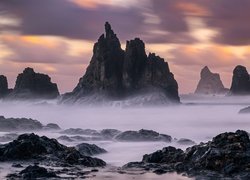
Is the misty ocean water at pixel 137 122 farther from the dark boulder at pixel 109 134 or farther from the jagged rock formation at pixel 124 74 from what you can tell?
the jagged rock formation at pixel 124 74

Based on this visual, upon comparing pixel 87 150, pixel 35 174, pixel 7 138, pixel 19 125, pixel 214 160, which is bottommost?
pixel 35 174

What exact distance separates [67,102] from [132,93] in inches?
1041

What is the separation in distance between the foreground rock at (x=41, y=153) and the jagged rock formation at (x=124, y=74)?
4851 inches

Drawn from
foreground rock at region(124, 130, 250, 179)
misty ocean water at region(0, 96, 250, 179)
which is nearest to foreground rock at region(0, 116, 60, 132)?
misty ocean water at region(0, 96, 250, 179)

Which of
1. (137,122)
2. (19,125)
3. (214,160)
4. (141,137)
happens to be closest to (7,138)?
(141,137)

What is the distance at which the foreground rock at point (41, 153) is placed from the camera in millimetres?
32656

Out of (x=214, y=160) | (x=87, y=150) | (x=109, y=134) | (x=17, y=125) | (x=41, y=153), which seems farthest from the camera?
(x=17, y=125)

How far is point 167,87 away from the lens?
6334 inches

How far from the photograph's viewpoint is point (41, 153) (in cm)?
3434

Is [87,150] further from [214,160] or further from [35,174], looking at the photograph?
[35,174]

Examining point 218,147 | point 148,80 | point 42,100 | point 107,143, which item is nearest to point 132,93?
point 148,80

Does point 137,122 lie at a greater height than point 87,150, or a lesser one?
greater

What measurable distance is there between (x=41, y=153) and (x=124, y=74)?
433 ft

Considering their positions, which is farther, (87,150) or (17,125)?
(17,125)
